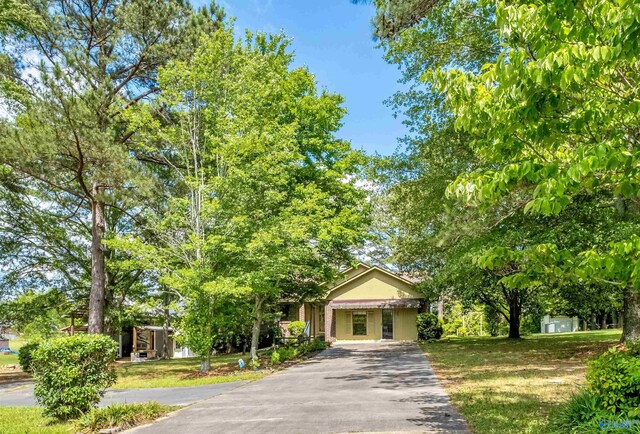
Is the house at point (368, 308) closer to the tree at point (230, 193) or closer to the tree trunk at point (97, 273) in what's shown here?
the tree at point (230, 193)

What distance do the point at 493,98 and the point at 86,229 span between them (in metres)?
22.6

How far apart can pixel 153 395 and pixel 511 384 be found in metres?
8.39

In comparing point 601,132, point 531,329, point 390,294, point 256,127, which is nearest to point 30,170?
point 256,127

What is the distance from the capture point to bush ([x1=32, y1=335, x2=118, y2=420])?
8.21m

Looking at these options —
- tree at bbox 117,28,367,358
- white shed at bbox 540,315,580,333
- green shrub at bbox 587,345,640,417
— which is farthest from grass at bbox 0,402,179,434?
white shed at bbox 540,315,580,333

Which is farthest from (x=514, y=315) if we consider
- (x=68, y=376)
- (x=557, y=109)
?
(x=557, y=109)

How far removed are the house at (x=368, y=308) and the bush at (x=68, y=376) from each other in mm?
20494

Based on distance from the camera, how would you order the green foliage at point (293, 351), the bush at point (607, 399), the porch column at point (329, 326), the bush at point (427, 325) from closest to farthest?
the bush at point (607, 399), the green foliage at point (293, 351), the bush at point (427, 325), the porch column at point (329, 326)

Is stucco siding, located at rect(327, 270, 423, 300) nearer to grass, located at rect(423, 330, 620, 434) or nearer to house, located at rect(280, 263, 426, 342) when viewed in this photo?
house, located at rect(280, 263, 426, 342)

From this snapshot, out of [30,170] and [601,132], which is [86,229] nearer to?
[30,170]

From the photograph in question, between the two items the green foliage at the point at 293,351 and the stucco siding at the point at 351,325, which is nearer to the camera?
the green foliage at the point at 293,351

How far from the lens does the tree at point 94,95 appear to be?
14094 millimetres

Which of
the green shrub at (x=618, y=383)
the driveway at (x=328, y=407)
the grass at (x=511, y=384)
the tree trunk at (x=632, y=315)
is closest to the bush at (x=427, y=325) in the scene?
the grass at (x=511, y=384)

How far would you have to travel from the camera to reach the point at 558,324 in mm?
38062
